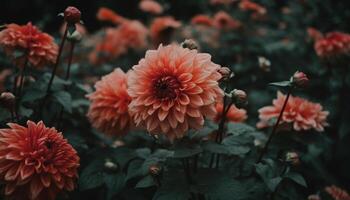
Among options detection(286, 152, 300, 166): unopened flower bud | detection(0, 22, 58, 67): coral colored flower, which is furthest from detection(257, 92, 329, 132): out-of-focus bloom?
detection(0, 22, 58, 67): coral colored flower

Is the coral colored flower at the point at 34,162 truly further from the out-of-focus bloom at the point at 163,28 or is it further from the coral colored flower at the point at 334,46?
the out-of-focus bloom at the point at 163,28

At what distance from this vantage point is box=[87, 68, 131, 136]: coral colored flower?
7.19ft

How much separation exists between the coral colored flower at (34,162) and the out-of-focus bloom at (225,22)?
273 cm

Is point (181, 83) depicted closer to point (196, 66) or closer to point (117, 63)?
point (196, 66)

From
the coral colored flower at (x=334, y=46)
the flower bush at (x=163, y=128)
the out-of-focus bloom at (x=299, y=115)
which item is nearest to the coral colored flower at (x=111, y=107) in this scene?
the flower bush at (x=163, y=128)

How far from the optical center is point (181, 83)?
5.88 feet

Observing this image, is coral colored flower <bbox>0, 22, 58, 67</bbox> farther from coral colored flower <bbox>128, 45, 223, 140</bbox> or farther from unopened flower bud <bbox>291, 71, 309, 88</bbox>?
unopened flower bud <bbox>291, 71, 309, 88</bbox>

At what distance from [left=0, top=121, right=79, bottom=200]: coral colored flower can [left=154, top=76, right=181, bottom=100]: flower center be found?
47 centimetres

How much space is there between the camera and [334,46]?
2.92 metres

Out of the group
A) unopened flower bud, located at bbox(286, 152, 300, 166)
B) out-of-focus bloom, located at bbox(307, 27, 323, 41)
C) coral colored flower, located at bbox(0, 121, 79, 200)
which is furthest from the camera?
out-of-focus bloom, located at bbox(307, 27, 323, 41)

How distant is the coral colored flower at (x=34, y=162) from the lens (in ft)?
5.57

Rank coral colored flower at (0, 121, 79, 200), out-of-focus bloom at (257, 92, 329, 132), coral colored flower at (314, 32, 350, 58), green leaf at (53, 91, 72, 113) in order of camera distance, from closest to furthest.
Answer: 1. coral colored flower at (0, 121, 79, 200)
2. green leaf at (53, 91, 72, 113)
3. out-of-focus bloom at (257, 92, 329, 132)
4. coral colored flower at (314, 32, 350, 58)

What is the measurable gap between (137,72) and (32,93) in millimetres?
696

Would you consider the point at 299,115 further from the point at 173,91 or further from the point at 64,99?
the point at 64,99
